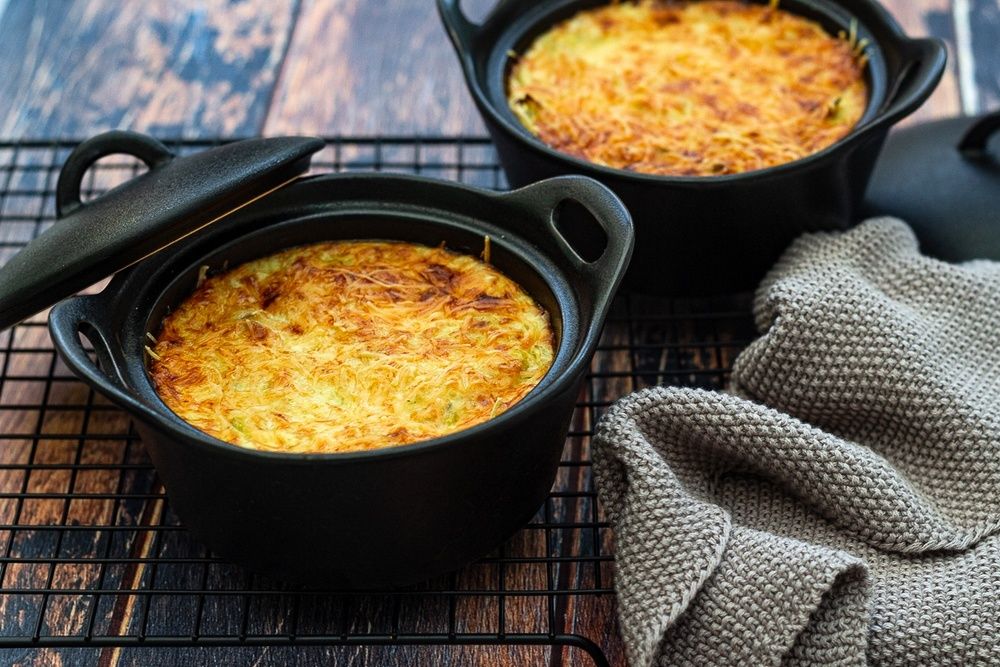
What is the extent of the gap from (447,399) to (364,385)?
A: 0.53 ft

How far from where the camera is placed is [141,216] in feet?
7.40

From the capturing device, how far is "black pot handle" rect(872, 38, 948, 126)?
2.67 meters

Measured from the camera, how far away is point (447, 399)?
88.6 inches

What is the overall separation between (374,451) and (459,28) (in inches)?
57.7

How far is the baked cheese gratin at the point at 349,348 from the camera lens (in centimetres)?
222

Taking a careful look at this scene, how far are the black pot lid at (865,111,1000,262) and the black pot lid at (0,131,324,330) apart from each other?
1.48 m

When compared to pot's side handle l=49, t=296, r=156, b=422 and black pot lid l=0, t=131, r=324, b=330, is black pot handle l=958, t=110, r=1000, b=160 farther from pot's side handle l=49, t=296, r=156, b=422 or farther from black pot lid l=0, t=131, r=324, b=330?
pot's side handle l=49, t=296, r=156, b=422

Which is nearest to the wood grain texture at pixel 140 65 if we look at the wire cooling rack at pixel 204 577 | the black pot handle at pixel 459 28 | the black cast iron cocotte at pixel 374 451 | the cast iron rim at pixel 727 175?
the black pot handle at pixel 459 28

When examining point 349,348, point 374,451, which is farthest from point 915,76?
point 374,451

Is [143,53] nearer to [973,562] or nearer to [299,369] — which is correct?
[299,369]

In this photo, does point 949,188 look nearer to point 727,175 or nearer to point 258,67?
point 727,175

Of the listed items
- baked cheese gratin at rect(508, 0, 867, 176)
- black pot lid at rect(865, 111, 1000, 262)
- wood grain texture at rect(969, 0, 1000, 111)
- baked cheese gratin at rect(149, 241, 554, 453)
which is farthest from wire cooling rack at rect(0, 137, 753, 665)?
wood grain texture at rect(969, 0, 1000, 111)

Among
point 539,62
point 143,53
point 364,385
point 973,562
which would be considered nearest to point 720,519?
point 973,562

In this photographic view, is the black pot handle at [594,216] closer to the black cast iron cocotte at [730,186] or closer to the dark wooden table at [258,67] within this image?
the black cast iron cocotte at [730,186]
